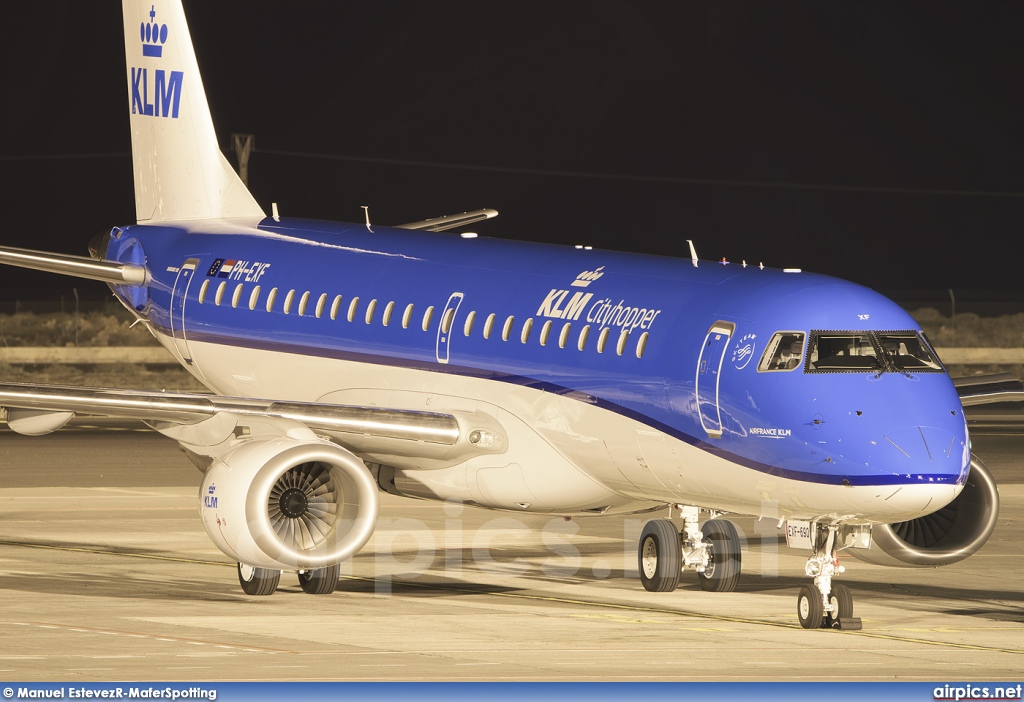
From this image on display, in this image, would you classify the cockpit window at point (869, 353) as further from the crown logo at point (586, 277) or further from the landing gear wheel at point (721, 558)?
the landing gear wheel at point (721, 558)

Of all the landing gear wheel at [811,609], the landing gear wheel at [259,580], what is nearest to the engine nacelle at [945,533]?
the landing gear wheel at [811,609]

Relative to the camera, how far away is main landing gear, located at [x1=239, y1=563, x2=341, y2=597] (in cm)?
2264

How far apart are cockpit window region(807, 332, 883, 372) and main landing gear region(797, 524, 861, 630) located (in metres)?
→ 1.72

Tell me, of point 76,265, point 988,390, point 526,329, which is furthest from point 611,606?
point 76,265

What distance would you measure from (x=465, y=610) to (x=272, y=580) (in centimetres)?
264

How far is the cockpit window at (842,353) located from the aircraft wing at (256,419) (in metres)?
5.01

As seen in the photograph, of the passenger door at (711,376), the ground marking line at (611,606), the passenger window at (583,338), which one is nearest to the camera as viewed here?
the ground marking line at (611,606)

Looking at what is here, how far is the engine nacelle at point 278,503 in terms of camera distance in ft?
70.0

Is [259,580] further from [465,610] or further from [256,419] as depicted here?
[465,610]

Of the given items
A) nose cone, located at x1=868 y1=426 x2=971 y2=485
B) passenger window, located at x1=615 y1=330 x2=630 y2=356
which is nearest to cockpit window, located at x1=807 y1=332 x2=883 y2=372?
nose cone, located at x1=868 y1=426 x2=971 y2=485

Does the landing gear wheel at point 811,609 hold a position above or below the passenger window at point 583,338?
below

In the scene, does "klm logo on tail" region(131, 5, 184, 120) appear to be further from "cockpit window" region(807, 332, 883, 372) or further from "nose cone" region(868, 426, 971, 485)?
"nose cone" region(868, 426, 971, 485)

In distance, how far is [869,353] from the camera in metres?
19.9

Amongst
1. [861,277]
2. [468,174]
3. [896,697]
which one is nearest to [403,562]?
[896,697]
